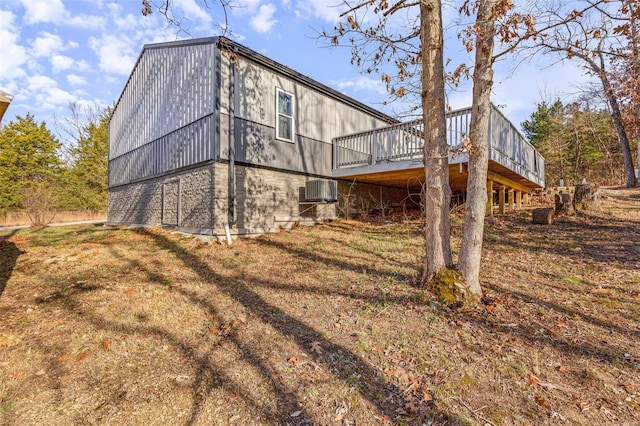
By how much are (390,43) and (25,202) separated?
17.2 metres

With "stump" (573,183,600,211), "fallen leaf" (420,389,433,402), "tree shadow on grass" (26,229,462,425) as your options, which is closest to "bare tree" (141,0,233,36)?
"tree shadow on grass" (26,229,462,425)

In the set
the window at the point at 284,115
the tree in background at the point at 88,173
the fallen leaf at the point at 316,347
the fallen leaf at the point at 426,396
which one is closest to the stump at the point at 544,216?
the window at the point at 284,115

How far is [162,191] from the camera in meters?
9.92

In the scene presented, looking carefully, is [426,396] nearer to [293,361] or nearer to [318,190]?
[293,361]

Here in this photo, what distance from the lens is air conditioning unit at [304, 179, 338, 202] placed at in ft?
30.7

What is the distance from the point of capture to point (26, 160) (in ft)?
78.2

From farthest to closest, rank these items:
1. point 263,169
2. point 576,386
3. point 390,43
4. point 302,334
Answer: point 263,169
point 390,43
point 302,334
point 576,386

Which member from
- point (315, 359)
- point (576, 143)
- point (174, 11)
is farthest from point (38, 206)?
point (576, 143)

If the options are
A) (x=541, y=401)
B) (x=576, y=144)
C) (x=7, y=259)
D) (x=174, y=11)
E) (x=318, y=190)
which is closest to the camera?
(x=541, y=401)

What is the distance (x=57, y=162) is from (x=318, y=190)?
89.8ft

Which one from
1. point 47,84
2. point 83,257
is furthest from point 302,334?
point 47,84

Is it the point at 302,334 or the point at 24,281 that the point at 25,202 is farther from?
the point at 302,334

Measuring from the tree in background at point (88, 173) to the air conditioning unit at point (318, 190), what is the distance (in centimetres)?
2401

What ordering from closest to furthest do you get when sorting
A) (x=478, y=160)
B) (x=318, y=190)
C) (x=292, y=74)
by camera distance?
(x=478, y=160) → (x=318, y=190) → (x=292, y=74)
